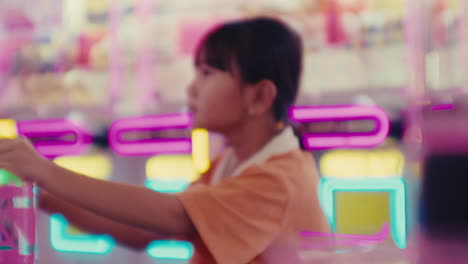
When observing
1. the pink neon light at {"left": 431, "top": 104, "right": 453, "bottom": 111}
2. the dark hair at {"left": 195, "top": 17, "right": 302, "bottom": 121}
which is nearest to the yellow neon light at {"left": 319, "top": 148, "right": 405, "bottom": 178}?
the pink neon light at {"left": 431, "top": 104, "right": 453, "bottom": 111}

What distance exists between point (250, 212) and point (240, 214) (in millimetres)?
15

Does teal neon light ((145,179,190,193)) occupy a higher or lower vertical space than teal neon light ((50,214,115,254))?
higher

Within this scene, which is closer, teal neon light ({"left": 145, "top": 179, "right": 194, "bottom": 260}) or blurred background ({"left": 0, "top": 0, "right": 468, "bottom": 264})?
blurred background ({"left": 0, "top": 0, "right": 468, "bottom": 264})

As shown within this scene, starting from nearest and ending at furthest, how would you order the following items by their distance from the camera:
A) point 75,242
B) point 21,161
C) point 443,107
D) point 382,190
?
point 21,161 < point 443,107 < point 382,190 < point 75,242

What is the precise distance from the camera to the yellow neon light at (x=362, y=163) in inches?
51.4

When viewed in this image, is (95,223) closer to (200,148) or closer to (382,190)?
(200,148)

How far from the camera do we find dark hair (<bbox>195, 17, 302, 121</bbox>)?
95cm

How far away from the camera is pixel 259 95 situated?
971 mm

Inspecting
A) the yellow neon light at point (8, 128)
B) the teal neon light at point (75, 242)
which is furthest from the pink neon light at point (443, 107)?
the yellow neon light at point (8, 128)

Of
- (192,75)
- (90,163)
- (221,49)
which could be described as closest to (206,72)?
(221,49)

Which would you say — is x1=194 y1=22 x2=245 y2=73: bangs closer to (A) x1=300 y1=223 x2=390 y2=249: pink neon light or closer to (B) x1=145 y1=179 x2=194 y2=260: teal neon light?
(A) x1=300 y1=223 x2=390 y2=249: pink neon light

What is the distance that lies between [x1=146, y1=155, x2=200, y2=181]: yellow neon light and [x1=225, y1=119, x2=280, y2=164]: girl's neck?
1.90 ft

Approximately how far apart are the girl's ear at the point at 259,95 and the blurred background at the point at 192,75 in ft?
0.84

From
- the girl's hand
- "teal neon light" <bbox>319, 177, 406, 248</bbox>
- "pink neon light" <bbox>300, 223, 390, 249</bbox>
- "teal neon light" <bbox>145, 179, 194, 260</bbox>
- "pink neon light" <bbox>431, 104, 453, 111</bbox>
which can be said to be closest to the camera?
the girl's hand
